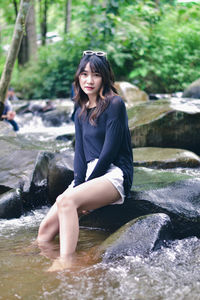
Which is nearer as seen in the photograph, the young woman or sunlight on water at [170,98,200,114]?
the young woman

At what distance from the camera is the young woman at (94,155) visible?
338cm

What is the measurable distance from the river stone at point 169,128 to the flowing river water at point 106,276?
299 cm

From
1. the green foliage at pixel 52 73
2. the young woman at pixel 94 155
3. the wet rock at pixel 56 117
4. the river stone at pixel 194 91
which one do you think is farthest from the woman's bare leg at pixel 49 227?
the green foliage at pixel 52 73

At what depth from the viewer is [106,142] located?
3568 millimetres

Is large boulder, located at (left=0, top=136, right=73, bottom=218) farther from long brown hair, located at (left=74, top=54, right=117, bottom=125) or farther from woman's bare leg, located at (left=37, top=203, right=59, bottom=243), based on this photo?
long brown hair, located at (left=74, top=54, right=117, bottom=125)

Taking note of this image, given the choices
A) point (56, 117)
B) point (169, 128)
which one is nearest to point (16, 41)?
point (169, 128)

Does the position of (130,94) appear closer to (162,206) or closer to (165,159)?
(165,159)

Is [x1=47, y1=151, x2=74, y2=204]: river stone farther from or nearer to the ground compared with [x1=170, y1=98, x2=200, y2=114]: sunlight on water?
nearer to the ground

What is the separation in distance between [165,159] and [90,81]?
2.38 m

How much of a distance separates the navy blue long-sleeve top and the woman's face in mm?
195

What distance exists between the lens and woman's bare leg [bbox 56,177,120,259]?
3.33 meters

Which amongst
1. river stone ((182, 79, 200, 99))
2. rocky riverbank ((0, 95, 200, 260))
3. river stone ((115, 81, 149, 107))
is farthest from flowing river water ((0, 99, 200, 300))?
river stone ((115, 81, 149, 107))

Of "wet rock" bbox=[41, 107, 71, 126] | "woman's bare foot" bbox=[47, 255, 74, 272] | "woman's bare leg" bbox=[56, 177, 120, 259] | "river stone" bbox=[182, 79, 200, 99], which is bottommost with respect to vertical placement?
"wet rock" bbox=[41, 107, 71, 126]

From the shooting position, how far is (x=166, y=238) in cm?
355
